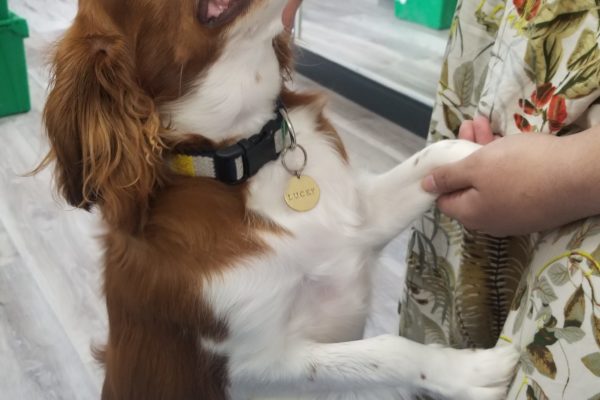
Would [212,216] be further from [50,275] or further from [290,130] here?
[50,275]

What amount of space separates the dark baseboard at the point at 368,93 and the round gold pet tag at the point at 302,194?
163 centimetres

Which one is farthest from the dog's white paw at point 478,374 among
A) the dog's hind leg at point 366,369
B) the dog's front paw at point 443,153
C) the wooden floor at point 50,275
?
the wooden floor at point 50,275

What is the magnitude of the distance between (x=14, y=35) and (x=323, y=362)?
250cm

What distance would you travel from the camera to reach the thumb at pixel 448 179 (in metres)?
0.89

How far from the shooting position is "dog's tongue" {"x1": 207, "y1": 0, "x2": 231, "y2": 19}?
0.99 meters

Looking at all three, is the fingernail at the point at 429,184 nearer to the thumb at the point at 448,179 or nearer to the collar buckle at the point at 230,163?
the thumb at the point at 448,179

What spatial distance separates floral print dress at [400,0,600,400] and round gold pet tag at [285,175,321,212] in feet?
0.74

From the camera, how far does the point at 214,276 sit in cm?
101

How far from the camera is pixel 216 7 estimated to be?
3.28 ft


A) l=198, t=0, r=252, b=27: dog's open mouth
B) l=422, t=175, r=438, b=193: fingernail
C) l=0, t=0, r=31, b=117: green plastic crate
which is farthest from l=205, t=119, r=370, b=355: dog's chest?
l=0, t=0, r=31, b=117: green plastic crate

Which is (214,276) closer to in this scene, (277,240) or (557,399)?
(277,240)

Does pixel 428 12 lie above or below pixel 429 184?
below

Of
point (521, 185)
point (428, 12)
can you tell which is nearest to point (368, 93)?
point (428, 12)

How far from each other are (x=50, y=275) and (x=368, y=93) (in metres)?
1.75
